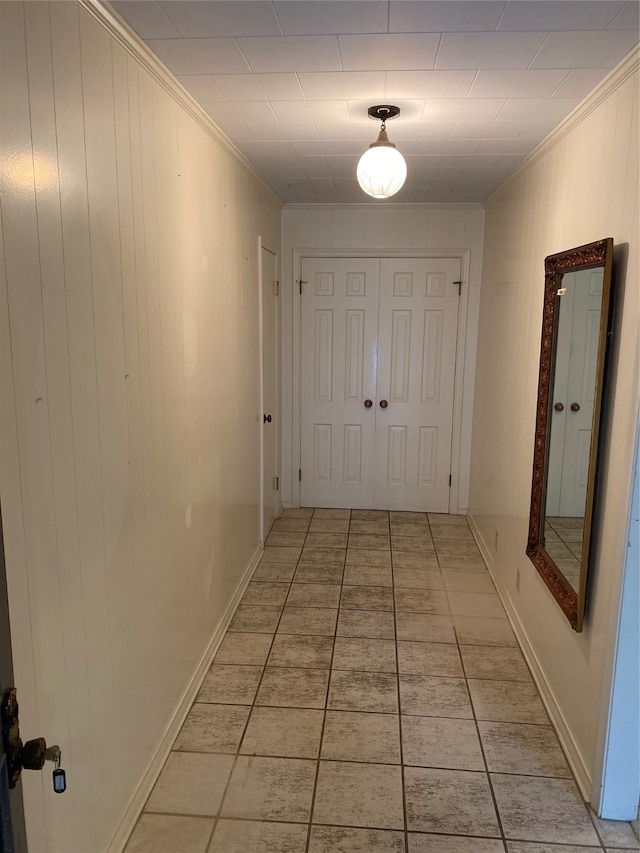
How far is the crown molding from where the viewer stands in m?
1.57

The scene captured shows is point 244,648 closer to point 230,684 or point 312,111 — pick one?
point 230,684

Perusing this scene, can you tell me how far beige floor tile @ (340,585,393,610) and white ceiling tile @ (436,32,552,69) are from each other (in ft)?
8.66

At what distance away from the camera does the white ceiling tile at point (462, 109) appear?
231 cm

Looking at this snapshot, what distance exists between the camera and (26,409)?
1.26m

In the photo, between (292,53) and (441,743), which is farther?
(441,743)

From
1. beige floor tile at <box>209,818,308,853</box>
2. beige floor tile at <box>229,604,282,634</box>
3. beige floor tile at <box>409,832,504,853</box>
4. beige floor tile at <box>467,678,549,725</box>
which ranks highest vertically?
beige floor tile at <box>229,604,282,634</box>

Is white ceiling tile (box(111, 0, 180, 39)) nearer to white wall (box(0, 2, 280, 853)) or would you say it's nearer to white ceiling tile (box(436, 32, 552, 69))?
white wall (box(0, 2, 280, 853))

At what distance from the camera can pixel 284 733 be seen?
2352mm

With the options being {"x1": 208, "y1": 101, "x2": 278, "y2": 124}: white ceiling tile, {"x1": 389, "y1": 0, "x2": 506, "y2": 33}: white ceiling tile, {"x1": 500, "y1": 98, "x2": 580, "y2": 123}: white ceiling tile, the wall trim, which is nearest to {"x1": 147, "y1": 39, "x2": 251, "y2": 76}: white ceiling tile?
{"x1": 208, "y1": 101, "x2": 278, "y2": 124}: white ceiling tile

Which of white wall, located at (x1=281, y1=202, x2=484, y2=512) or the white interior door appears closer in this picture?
the white interior door

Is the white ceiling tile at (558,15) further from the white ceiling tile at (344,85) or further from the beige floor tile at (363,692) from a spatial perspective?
the beige floor tile at (363,692)

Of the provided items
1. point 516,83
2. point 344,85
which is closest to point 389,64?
point 344,85

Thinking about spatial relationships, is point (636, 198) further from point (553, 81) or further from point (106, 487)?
point (106, 487)

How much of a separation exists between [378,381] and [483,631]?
2.24 metres
